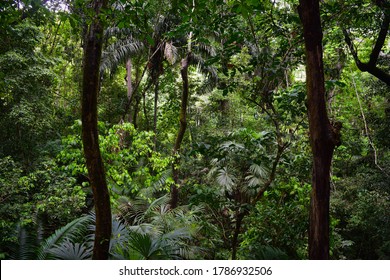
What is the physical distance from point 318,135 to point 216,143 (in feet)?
3.67

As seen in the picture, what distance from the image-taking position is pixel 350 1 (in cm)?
430

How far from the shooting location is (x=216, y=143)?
12.2 ft

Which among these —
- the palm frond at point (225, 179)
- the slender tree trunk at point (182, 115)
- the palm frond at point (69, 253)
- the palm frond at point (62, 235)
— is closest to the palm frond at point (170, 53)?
the slender tree trunk at point (182, 115)

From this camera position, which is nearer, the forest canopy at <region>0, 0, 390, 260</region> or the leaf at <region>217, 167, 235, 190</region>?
the forest canopy at <region>0, 0, 390, 260</region>

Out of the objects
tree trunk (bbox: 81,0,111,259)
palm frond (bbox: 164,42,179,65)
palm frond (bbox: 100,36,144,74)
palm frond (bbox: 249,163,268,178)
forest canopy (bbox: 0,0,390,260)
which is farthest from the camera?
palm frond (bbox: 100,36,144,74)

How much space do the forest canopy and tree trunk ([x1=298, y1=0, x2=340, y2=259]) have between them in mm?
10

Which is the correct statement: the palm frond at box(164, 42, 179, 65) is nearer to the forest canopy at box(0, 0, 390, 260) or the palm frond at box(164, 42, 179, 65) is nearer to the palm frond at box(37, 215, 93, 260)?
the forest canopy at box(0, 0, 390, 260)

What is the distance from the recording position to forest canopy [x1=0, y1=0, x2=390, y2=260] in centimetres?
321

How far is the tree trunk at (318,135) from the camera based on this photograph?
3.05 m

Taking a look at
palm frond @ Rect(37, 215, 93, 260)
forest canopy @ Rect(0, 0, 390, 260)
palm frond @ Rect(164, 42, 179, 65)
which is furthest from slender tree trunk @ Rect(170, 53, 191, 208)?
palm frond @ Rect(37, 215, 93, 260)

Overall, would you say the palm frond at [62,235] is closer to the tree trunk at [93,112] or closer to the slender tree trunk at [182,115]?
the tree trunk at [93,112]

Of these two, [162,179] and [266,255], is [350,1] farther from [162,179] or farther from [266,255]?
[162,179]

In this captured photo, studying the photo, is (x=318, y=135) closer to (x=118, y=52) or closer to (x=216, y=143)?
(x=216, y=143)

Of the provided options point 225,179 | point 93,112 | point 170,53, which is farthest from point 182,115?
point 93,112
